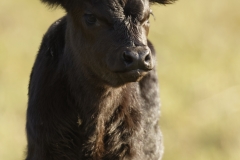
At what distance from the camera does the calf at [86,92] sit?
923 cm

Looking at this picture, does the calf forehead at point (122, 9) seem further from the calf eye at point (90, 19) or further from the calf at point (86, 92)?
the calf eye at point (90, 19)

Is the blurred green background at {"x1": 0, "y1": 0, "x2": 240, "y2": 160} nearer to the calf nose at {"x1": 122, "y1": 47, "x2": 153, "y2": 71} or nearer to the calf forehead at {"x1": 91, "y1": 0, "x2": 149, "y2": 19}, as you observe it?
the calf forehead at {"x1": 91, "y1": 0, "x2": 149, "y2": 19}

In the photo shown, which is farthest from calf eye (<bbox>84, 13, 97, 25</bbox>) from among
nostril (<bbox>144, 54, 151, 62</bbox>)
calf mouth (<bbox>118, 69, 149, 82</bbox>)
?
nostril (<bbox>144, 54, 151, 62</bbox>)

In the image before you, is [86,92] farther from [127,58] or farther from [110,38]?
[127,58]

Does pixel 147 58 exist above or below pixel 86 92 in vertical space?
above

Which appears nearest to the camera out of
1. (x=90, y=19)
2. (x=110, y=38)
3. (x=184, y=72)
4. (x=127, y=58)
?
(x=127, y=58)

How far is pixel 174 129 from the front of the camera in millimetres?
15898

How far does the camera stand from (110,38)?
917cm

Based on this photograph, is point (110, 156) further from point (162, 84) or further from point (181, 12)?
point (181, 12)

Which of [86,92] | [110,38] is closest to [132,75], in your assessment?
[110,38]

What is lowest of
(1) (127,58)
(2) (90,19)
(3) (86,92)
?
(3) (86,92)

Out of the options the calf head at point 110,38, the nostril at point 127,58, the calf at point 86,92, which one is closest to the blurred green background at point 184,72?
the calf at point 86,92

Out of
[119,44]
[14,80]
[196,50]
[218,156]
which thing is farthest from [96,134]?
[196,50]

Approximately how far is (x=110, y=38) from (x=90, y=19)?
1.18ft
